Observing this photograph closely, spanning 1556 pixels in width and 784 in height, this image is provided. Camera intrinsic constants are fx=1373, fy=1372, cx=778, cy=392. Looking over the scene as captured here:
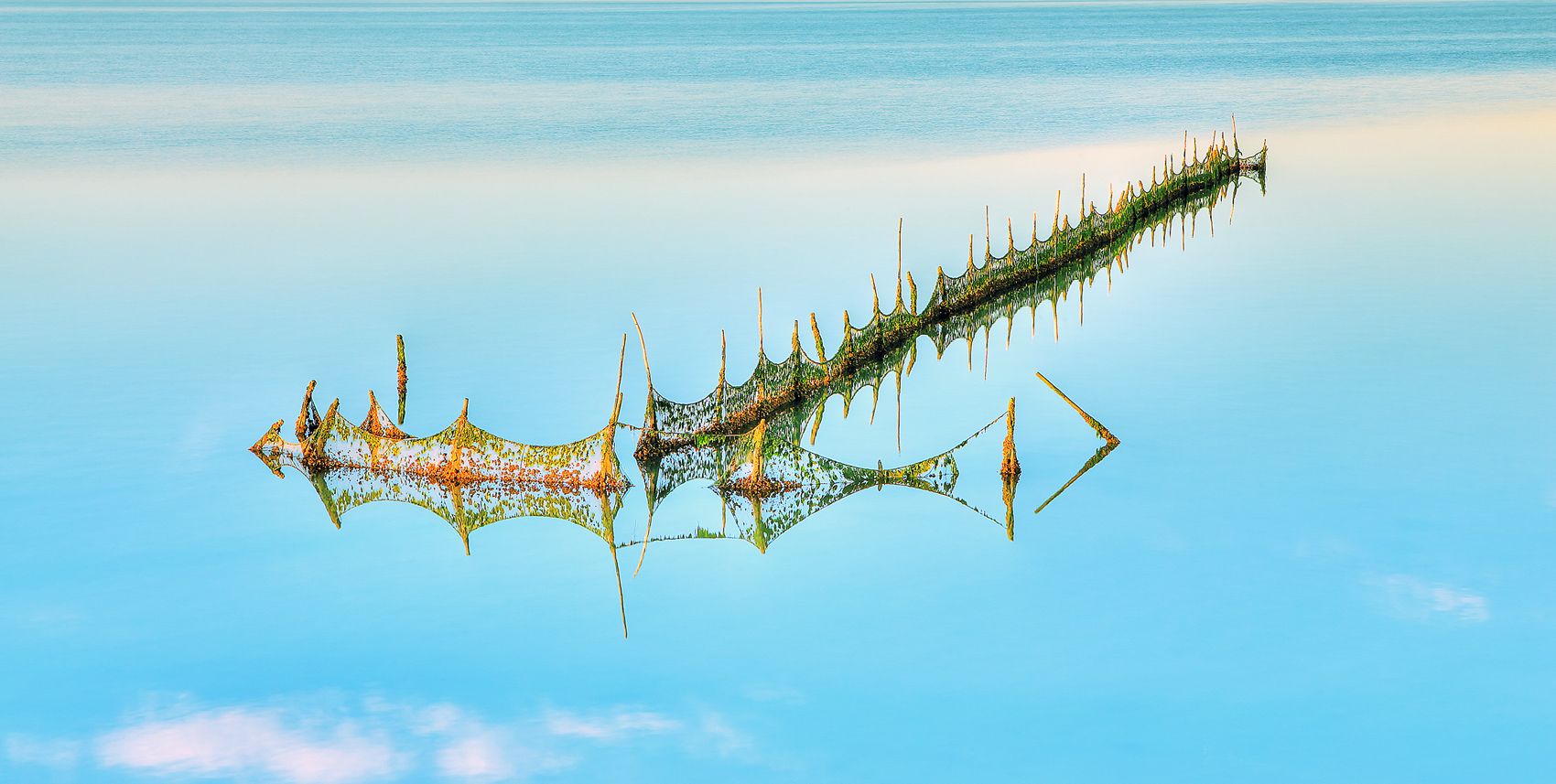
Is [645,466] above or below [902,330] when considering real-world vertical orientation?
below

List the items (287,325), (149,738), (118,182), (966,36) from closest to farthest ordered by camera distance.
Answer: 1. (149,738)
2. (287,325)
3. (118,182)
4. (966,36)

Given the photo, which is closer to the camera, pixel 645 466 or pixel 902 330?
pixel 645 466

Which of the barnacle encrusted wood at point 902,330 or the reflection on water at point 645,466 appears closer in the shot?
the reflection on water at point 645,466

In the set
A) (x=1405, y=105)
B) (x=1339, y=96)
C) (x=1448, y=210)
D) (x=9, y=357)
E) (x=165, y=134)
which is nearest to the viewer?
(x=9, y=357)

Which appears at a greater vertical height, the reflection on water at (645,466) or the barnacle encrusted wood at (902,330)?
the barnacle encrusted wood at (902,330)

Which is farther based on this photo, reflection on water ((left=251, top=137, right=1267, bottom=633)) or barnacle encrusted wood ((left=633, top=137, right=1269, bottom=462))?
barnacle encrusted wood ((left=633, top=137, right=1269, bottom=462))

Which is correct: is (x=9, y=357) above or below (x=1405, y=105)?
below

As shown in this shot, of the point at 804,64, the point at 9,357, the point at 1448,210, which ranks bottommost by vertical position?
the point at 9,357

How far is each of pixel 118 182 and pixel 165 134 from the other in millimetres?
15137

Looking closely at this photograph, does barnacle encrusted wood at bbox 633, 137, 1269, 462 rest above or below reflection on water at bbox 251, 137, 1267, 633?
above

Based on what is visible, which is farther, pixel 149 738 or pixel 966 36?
pixel 966 36

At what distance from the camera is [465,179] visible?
4578 cm

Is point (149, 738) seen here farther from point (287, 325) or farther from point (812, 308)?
A: point (812, 308)

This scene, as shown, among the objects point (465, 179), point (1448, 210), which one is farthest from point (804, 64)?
point (1448, 210)
